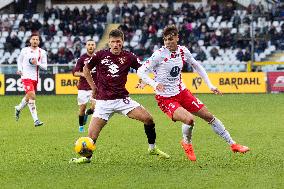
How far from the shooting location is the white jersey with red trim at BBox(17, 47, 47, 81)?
20.0 meters

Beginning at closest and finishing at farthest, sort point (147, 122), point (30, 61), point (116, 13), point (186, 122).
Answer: point (186, 122) → point (147, 122) → point (30, 61) → point (116, 13)

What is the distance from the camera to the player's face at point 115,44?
1152 cm

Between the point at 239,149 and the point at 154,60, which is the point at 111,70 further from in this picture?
the point at 239,149

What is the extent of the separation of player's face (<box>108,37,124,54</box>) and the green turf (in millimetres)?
1718

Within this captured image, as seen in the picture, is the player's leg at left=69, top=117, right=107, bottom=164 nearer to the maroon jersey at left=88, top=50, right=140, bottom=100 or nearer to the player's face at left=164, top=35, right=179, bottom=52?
the maroon jersey at left=88, top=50, right=140, bottom=100

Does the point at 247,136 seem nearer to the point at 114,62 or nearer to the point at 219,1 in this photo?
the point at 114,62

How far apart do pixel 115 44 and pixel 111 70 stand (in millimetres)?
428

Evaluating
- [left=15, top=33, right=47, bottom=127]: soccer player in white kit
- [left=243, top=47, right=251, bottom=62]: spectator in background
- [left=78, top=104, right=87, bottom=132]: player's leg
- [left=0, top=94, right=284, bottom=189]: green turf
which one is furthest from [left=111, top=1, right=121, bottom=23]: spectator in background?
[left=78, top=104, right=87, bottom=132]: player's leg

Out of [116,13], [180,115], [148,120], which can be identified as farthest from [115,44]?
[116,13]

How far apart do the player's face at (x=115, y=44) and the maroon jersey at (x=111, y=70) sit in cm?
12

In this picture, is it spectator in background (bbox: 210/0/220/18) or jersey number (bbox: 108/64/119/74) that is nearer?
jersey number (bbox: 108/64/119/74)

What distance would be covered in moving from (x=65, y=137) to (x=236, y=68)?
20370 mm

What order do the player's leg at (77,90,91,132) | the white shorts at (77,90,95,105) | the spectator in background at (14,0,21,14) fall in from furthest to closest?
1. the spectator in background at (14,0,21,14)
2. the white shorts at (77,90,95,105)
3. the player's leg at (77,90,91,132)

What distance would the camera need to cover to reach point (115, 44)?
11.6 metres
